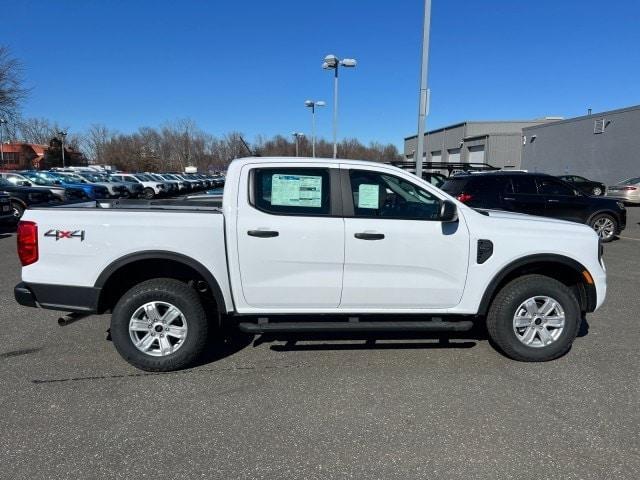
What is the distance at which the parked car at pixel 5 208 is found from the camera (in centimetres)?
1165

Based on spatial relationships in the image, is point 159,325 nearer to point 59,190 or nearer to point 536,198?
point 536,198

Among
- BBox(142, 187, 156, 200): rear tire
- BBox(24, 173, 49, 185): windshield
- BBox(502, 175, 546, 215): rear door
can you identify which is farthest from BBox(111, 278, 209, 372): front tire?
BBox(142, 187, 156, 200): rear tire

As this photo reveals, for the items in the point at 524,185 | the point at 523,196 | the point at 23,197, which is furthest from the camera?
the point at 23,197

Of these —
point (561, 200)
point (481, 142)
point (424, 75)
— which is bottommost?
point (561, 200)

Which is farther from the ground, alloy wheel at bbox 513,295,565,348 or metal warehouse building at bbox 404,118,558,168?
metal warehouse building at bbox 404,118,558,168

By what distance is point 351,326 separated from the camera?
372 cm

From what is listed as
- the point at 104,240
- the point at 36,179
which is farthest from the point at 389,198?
the point at 36,179

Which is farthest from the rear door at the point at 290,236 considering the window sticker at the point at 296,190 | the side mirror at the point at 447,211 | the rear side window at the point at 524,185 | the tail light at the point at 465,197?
the rear side window at the point at 524,185

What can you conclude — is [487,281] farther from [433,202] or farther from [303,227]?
[303,227]

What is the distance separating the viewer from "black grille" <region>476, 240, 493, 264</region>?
374 centimetres

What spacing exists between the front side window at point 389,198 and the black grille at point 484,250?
0.46 meters

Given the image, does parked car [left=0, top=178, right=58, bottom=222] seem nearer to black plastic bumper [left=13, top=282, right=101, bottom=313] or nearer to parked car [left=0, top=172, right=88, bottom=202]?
parked car [left=0, top=172, right=88, bottom=202]

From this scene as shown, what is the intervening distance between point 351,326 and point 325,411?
814 mm

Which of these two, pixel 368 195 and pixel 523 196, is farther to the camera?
pixel 523 196
